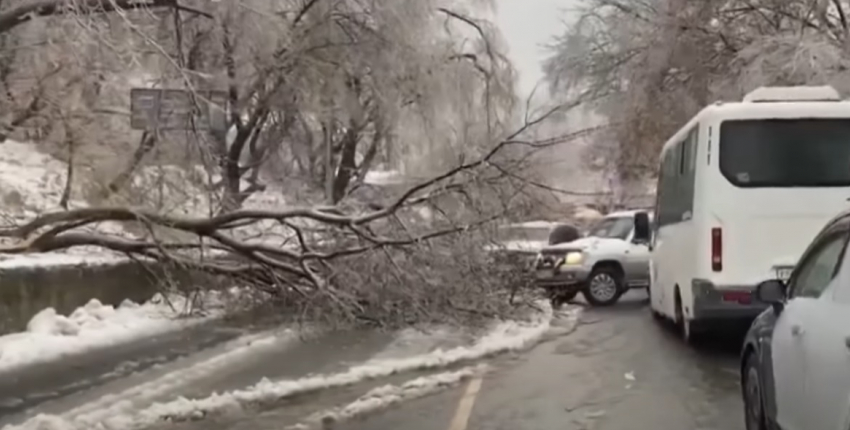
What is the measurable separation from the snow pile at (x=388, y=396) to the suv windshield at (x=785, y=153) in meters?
3.76

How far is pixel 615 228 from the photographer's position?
80.5 ft

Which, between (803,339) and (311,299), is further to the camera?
(311,299)

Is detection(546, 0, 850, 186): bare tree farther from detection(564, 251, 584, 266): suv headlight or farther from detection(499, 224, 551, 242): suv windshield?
detection(499, 224, 551, 242): suv windshield

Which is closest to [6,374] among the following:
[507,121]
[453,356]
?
[453,356]

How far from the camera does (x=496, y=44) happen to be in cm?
2570

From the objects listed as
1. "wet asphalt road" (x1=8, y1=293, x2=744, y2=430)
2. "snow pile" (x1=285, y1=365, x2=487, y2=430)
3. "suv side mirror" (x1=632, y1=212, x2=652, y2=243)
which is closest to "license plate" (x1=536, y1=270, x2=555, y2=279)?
"suv side mirror" (x1=632, y1=212, x2=652, y2=243)

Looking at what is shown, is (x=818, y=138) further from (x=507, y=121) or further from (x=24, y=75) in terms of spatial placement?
(x=507, y=121)

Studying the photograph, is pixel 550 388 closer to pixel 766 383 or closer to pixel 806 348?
pixel 766 383

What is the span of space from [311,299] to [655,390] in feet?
17.5

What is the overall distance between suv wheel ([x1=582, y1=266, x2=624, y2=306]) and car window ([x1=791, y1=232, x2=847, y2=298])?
51.8 feet

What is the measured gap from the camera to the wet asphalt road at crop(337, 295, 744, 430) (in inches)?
382

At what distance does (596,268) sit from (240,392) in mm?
13002

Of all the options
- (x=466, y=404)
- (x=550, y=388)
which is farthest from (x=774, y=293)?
(x=550, y=388)

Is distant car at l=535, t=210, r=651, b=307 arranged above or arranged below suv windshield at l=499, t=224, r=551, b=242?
below
